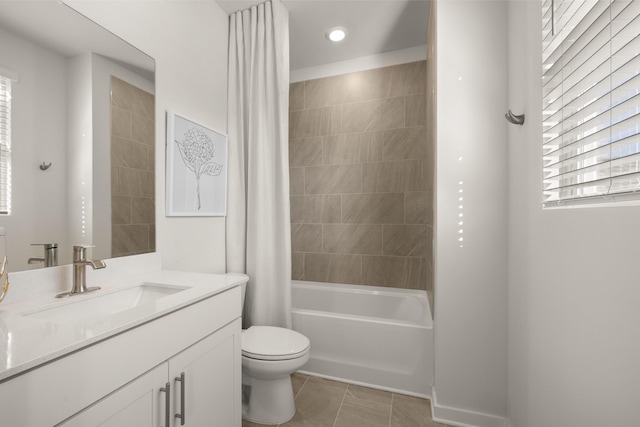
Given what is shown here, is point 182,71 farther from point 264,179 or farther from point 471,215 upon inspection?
point 471,215

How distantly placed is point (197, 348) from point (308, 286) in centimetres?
181

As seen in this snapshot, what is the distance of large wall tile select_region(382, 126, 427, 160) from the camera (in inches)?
99.6

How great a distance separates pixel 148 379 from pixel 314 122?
2.55 metres

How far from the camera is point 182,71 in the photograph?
5.51 feet

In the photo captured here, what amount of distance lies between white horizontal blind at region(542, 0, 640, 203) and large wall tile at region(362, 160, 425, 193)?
149 centimetres

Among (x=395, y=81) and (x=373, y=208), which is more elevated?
(x=395, y=81)

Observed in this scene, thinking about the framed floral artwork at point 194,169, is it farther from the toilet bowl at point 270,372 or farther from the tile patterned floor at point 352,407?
the tile patterned floor at point 352,407

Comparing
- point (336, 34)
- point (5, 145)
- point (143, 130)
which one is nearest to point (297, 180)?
point (336, 34)

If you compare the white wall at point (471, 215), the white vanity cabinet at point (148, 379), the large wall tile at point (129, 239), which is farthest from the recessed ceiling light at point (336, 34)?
the white vanity cabinet at point (148, 379)

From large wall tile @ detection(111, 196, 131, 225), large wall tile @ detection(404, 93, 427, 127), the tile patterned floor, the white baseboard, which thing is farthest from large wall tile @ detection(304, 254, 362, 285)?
large wall tile @ detection(111, 196, 131, 225)

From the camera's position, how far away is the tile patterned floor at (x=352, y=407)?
157cm

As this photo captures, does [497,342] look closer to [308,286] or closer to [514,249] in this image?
[514,249]

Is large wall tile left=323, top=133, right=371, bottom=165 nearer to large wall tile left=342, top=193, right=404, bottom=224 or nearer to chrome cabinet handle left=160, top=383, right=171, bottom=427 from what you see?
large wall tile left=342, top=193, right=404, bottom=224

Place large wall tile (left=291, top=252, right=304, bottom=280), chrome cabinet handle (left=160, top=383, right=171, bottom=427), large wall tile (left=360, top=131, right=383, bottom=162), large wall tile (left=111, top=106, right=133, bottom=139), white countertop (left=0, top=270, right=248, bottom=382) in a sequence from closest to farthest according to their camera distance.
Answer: white countertop (left=0, top=270, right=248, bottom=382) → chrome cabinet handle (left=160, top=383, right=171, bottom=427) → large wall tile (left=111, top=106, right=133, bottom=139) → large wall tile (left=360, top=131, right=383, bottom=162) → large wall tile (left=291, top=252, right=304, bottom=280)
